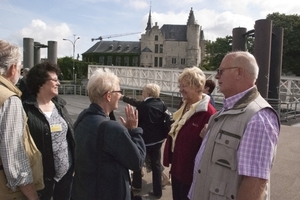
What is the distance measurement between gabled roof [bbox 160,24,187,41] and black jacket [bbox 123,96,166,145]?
84172 millimetres

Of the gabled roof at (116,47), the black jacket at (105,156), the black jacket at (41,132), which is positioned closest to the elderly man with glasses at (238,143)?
the black jacket at (105,156)

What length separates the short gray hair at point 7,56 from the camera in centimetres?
221

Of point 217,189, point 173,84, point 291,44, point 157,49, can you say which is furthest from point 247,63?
point 157,49

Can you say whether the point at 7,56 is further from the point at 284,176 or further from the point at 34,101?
the point at 284,176

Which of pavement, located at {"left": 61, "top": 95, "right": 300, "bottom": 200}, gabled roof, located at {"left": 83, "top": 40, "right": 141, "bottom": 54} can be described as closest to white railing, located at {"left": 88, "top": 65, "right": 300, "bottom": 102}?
pavement, located at {"left": 61, "top": 95, "right": 300, "bottom": 200}

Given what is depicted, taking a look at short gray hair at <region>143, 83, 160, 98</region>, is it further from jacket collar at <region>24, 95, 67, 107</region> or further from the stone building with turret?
the stone building with turret

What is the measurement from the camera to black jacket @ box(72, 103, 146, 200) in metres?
2.24

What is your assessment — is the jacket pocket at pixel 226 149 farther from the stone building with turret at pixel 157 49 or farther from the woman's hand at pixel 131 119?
the stone building with turret at pixel 157 49

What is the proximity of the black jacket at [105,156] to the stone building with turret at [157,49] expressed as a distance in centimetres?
8370

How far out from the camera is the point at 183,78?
11.3 feet

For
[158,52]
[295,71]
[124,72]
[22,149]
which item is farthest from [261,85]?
[158,52]

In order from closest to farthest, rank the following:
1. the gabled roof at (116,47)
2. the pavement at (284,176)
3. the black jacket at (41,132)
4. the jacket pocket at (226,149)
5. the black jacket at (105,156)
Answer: the jacket pocket at (226,149), the black jacket at (105,156), the black jacket at (41,132), the pavement at (284,176), the gabled roof at (116,47)

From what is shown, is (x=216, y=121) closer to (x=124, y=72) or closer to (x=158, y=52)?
(x=124, y=72)

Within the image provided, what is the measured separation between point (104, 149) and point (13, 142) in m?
0.64
